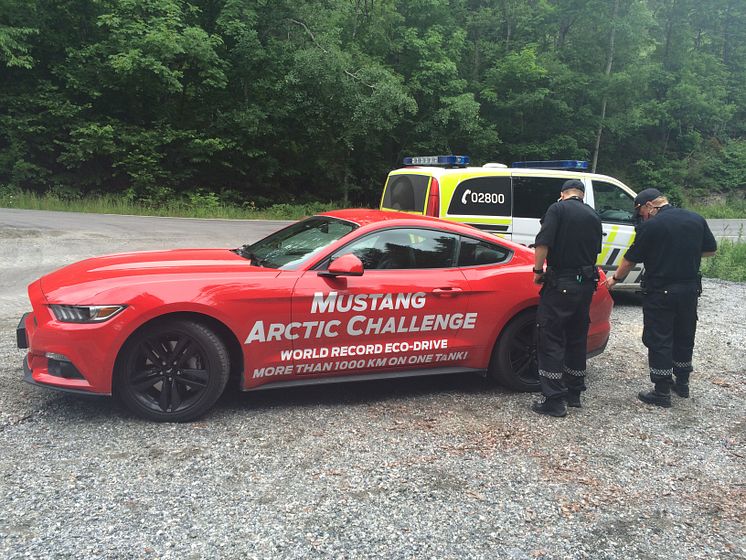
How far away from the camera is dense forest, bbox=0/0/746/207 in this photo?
2169cm

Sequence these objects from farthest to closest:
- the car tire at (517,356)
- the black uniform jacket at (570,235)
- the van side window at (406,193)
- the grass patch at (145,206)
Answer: the grass patch at (145,206), the van side window at (406,193), the car tire at (517,356), the black uniform jacket at (570,235)

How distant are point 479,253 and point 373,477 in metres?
2.24

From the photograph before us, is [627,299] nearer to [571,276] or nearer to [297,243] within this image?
[571,276]

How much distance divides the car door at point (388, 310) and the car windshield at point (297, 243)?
197 millimetres

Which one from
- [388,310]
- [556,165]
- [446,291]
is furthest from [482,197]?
[388,310]

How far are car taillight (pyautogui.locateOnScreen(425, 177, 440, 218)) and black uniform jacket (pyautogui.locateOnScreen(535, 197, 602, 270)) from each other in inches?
128

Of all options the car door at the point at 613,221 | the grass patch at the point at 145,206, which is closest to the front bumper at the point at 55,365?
the car door at the point at 613,221

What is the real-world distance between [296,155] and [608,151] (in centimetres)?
2189

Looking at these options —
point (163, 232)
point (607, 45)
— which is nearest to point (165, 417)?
point (163, 232)

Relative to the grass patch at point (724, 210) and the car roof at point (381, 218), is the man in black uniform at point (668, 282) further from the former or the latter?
the grass patch at point (724, 210)

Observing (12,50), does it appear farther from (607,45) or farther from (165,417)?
(607,45)

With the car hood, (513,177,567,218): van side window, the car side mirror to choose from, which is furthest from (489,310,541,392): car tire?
(513,177,567,218): van side window

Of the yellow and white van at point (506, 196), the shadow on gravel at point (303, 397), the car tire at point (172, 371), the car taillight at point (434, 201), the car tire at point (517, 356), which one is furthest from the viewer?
the yellow and white van at point (506, 196)

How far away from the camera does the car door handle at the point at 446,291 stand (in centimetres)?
447
